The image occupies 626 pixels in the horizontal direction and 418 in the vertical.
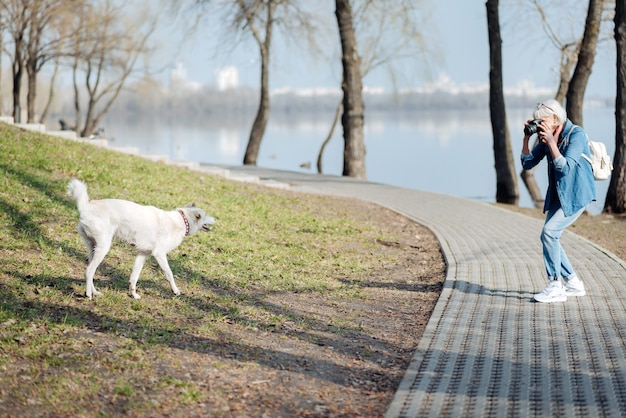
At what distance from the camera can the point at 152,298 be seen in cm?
809

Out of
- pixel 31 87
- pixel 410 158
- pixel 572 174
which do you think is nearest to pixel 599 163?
pixel 572 174

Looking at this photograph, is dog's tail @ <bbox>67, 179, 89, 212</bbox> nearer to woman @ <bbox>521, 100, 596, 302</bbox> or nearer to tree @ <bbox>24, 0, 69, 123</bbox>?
woman @ <bbox>521, 100, 596, 302</bbox>

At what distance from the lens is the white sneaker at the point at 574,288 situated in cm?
878

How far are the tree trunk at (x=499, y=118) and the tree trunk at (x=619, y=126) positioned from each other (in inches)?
124

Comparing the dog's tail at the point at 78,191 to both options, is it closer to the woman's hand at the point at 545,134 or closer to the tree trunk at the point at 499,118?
the woman's hand at the point at 545,134

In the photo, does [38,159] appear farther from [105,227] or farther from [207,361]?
[207,361]

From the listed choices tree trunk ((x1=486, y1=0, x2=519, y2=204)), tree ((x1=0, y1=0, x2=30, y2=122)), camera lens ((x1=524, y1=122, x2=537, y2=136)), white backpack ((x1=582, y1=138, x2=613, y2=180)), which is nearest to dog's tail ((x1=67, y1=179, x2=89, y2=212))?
camera lens ((x1=524, y1=122, x2=537, y2=136))

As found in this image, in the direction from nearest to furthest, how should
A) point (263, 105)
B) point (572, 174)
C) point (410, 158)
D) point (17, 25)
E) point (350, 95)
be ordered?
point (572, 174) < point (350, 95) < point (263, 105) < point (17, 25) < point (410, 158)

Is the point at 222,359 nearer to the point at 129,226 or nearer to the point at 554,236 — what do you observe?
the point at 129,226

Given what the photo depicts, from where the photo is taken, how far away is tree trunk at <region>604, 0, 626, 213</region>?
1708cm

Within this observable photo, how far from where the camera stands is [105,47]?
4216cm

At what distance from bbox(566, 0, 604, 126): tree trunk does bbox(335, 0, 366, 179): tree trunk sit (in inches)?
283

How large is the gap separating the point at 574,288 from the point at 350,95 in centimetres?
1680

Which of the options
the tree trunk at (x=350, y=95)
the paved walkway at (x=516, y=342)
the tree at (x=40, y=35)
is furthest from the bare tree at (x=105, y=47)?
the paved walkway at (x=516, y=342)
